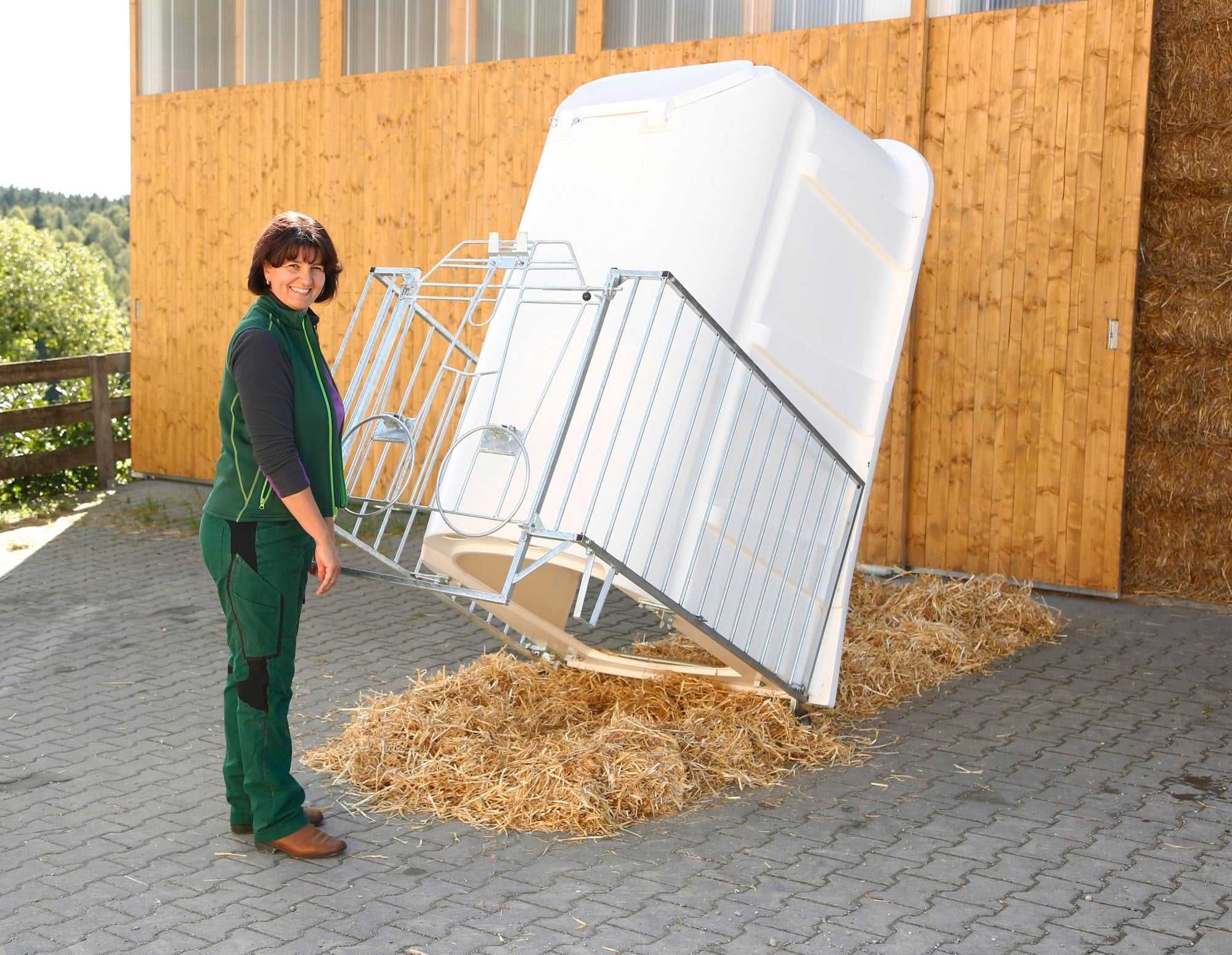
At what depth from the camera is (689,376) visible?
4.27 metres

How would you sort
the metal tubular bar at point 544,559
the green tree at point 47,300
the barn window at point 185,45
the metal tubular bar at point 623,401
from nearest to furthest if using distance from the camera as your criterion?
1. the metal tubular bar at point 544,559
2. the metal tubular bar at point 623,401
3. the barn window at point 185,45
4. the green tree at point 47,300

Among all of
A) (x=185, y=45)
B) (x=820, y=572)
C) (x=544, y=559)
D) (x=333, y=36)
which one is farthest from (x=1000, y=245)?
(x=185, y=45)

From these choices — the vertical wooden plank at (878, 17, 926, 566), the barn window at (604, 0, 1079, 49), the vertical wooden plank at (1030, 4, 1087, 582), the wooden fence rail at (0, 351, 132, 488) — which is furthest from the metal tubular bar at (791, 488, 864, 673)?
the wooden fence rail at (0, 351, 132, 488)

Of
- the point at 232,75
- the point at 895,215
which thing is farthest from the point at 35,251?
the point at 895,215

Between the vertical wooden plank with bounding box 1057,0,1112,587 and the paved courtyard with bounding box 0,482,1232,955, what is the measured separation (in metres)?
1.47

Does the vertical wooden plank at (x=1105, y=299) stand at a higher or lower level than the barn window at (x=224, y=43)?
lower

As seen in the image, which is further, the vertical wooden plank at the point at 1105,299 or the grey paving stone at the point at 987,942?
the vertical wooden plank at the point at 1105,299

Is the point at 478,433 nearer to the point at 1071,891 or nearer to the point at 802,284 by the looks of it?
the point at 802,284

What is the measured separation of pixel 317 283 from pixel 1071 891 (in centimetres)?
255

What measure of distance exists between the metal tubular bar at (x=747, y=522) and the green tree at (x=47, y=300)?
13709mm

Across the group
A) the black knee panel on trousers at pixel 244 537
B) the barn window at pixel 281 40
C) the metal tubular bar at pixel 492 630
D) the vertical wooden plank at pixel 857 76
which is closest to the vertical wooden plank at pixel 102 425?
the barn window at pixel 281 40

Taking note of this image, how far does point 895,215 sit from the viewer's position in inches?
200

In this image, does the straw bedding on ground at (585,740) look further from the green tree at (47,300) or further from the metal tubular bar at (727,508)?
the green tree at (47,300)

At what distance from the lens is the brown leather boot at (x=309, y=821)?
384cm
